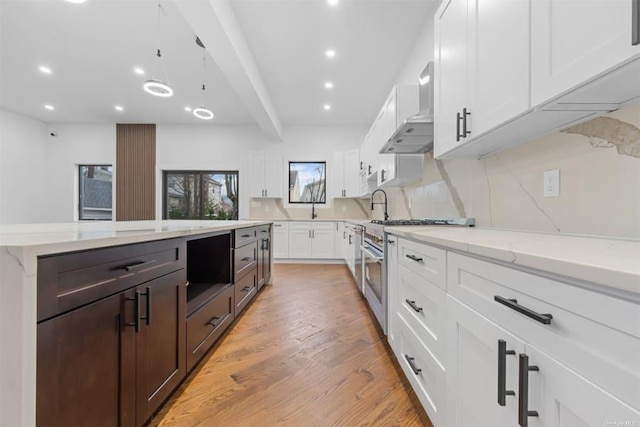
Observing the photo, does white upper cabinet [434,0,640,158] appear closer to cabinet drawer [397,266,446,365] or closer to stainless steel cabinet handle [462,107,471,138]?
stainless steel cabinet handle [462,107,471,138]

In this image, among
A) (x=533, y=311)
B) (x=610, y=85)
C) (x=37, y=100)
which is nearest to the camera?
(x=533, y=311)

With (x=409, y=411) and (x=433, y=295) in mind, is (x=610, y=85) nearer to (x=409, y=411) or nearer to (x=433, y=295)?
(x=433, y=295)

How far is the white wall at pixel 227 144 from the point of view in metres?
6.12

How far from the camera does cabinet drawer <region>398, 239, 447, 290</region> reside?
3.55ft

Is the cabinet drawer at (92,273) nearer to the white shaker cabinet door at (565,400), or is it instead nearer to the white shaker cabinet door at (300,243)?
the white shaker cabinet door at (565,400)

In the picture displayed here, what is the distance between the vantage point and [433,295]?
3.77 ft

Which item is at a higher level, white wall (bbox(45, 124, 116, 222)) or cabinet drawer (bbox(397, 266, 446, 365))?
white wall (bbox(45, 124, 116, 222))

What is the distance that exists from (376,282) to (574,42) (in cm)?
174

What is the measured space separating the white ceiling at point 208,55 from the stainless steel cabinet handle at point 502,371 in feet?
9.79

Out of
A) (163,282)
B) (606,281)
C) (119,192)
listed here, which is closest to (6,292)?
(163,282)

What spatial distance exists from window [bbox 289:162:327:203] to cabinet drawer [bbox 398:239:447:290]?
4.60 m

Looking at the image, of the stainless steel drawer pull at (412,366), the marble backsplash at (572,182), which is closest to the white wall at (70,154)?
the stainless steel drawer pull at (412,366)

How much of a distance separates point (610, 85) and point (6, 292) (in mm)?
1750

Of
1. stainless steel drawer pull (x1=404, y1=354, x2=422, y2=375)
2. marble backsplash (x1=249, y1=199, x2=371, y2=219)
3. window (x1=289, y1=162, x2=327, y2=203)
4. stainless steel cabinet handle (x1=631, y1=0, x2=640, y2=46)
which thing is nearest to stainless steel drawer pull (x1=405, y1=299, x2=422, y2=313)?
stainless steel drawer pull (x1=404, y1=354, x2=422, y2=375)
